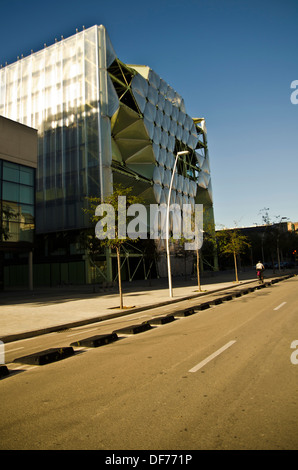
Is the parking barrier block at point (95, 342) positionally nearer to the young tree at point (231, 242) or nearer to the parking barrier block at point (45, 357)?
the parking barrier block at point (45, 357)

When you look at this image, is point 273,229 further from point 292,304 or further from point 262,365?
point 262,365

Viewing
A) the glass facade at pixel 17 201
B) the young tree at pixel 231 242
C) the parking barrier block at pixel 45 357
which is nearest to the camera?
the parking barrier block at pixel 45 357

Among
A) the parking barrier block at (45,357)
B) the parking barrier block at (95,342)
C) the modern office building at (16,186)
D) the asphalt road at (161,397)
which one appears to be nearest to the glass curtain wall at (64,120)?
the modern office building at (16,186)

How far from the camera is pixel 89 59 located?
39094mm

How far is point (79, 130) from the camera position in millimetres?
39156

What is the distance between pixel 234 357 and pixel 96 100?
37.7m

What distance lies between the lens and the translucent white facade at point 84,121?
3828 cm

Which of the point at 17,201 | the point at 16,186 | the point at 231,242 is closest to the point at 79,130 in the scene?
the point at 16,186

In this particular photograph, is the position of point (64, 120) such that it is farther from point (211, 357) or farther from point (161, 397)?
point (161, 397)

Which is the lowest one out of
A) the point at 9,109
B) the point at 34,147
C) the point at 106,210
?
the point at 106,210

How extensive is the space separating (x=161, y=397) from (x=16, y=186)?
29.5 m

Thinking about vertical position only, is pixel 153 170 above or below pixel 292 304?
above

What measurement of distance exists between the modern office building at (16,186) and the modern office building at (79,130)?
24.8 feet
